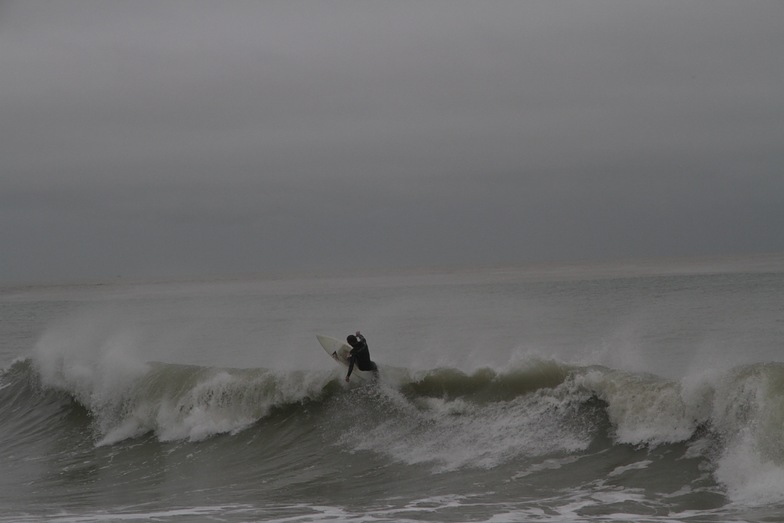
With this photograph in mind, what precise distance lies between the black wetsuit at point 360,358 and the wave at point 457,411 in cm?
39

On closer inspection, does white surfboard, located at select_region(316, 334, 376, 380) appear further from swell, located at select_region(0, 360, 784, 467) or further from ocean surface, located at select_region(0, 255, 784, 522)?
swell, located at select_region(0, 360, 784, 467)

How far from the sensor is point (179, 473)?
1521 cm

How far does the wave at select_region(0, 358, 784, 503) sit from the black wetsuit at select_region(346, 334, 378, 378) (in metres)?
0.39

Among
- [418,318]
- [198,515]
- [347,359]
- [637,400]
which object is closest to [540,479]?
[637,400]

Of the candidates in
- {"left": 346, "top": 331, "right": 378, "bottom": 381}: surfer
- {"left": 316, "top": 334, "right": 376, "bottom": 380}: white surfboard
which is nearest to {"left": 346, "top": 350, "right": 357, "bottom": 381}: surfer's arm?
{"left": 346, "top": 331, "right": 378, "bottom": 381}: surfer

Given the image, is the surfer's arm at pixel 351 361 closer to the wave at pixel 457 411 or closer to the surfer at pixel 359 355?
the surfer at pixel 359 355

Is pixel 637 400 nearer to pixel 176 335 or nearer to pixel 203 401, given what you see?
pixel 203 401

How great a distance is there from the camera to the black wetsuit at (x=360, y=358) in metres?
17.2

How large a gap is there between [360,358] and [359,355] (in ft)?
0.40

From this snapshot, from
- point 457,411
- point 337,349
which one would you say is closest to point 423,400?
point 457,411

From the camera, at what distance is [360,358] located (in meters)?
17.4

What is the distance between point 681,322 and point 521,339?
24.4 ft

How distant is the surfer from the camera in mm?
17100

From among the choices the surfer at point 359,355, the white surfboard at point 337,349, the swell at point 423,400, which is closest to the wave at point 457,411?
the swell at point 423,400
